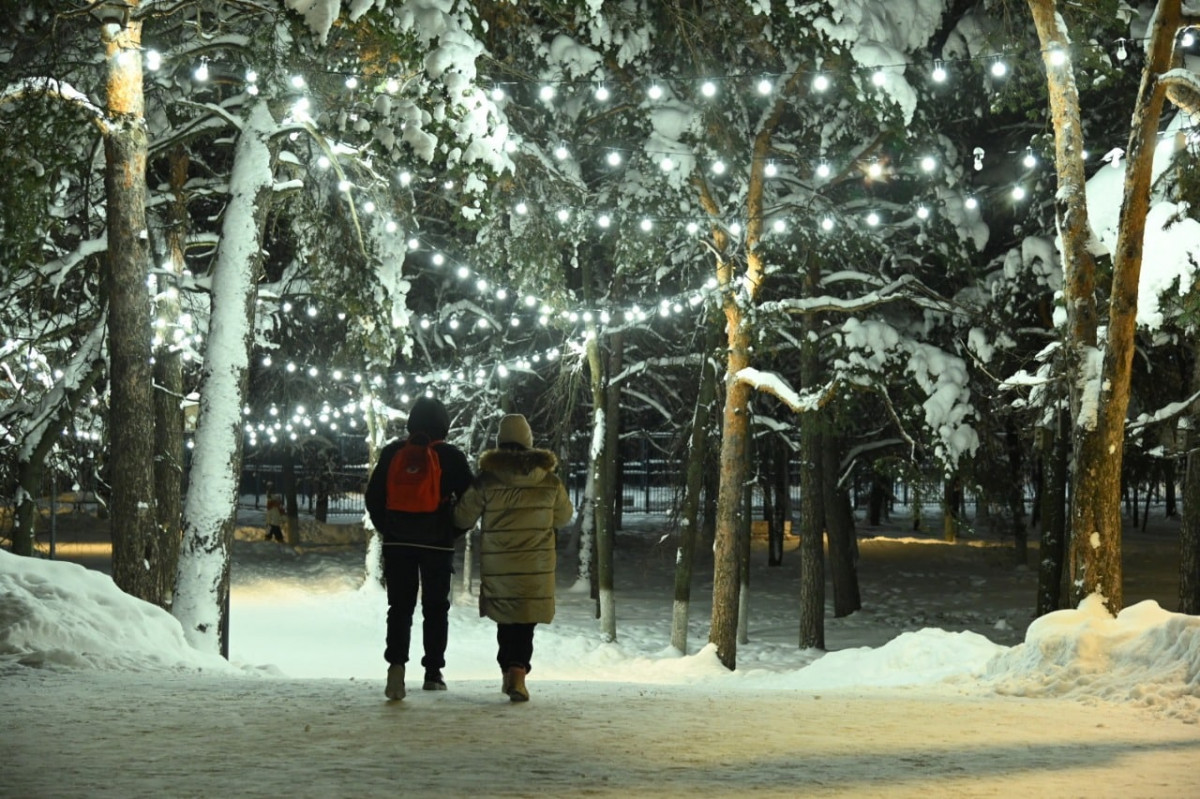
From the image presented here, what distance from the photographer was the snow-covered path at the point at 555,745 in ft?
16.5

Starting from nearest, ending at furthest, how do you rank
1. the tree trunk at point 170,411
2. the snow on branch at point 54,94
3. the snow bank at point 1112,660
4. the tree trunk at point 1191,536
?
the snow bank at point 1112,660 → the snow on branch at point 54,94 → the tree trunk at point 170,411 → the tree trunk at point 1191,536

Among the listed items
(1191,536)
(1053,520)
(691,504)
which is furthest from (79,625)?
(1191,536)

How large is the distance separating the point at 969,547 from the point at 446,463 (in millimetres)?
34662

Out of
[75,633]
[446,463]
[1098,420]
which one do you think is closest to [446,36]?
[446,463]

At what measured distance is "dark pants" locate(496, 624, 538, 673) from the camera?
7250 mm

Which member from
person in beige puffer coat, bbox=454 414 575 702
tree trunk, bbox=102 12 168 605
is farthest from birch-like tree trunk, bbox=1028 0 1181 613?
tree trunk, bbox=102 12 168 605

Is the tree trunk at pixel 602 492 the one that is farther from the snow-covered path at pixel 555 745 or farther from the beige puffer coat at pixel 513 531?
the beige puffer coat at pixel 513 531

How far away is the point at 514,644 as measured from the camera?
730 cm

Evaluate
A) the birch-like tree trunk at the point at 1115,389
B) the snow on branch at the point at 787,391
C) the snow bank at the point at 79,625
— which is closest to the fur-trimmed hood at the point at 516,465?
the snow bank at the point at 79,625

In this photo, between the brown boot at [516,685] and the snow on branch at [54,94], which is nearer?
the brown boot at [516,685]

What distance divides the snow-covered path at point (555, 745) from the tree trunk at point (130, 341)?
4.36 metres

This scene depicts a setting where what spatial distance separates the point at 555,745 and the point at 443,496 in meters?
1.87

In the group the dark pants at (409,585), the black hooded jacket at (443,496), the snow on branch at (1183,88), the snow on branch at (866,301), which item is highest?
the snow on branch at (1183,88)

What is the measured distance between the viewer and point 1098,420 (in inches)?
421
